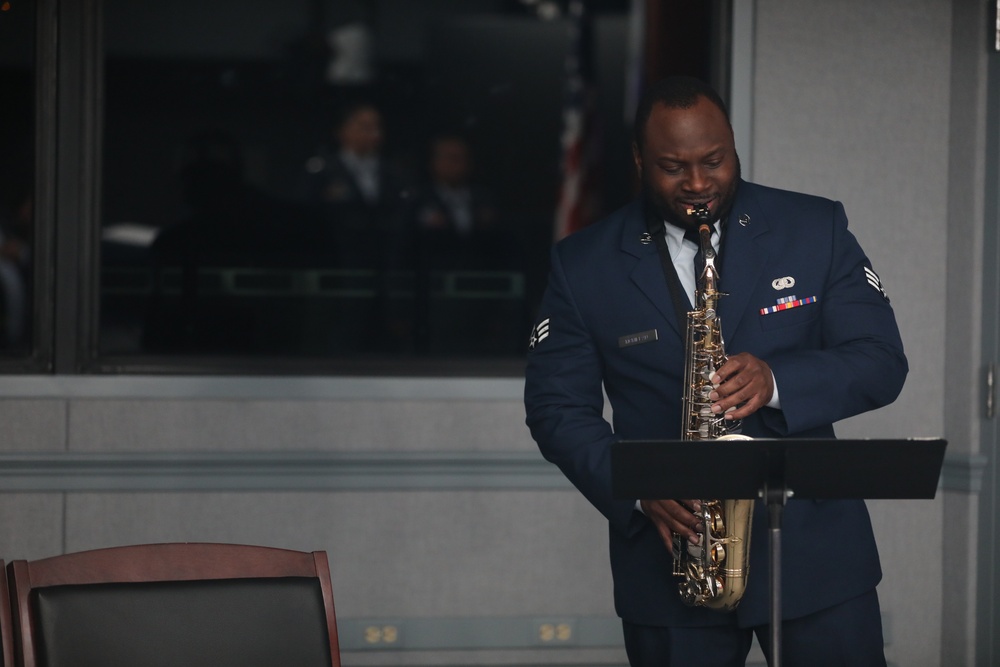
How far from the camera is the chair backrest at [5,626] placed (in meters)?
1.97

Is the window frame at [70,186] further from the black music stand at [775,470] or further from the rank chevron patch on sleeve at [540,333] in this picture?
the black music stand at [775,470]

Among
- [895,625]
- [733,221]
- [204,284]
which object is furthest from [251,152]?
[733,221]

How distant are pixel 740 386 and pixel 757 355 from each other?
10.3 inches

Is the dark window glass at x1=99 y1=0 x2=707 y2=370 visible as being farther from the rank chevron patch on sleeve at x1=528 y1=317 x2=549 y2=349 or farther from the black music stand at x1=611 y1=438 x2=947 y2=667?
the black music stand at x1=611 y1=438 x2=947 y2=667

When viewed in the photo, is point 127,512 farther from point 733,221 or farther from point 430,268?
point 733,221

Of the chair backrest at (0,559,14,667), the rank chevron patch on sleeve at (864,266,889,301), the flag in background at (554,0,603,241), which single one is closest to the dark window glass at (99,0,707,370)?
the flag in background at (554,0,603,241)

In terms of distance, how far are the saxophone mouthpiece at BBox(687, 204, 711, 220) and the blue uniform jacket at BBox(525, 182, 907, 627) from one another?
0.38ft

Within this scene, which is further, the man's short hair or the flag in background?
the flag in background

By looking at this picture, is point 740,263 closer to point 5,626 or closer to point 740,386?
point 740,386

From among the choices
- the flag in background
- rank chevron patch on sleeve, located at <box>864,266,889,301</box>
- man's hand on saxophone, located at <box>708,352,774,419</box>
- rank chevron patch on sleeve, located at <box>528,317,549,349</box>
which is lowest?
man's hand on saxophone, located at <box>708,352,774,419</box>

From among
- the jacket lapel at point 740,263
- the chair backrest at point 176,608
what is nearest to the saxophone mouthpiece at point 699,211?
the jacket lapel at point 740,263

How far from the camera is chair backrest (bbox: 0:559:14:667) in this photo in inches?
77.4

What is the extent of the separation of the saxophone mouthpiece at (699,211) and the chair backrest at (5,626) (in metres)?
1.32

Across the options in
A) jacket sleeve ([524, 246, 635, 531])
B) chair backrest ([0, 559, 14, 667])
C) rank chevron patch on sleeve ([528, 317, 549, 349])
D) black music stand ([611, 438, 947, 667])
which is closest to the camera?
→ black music stand ([611, 438, 947, 667])
